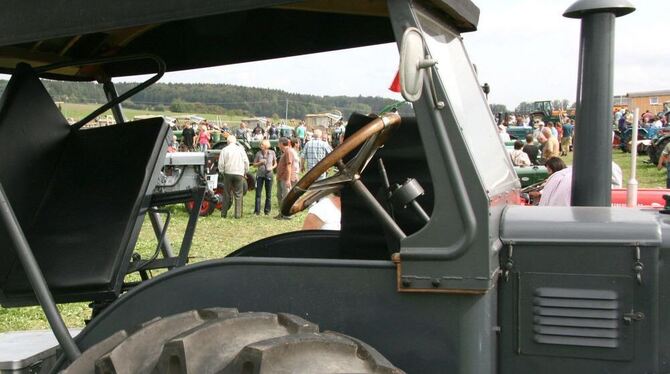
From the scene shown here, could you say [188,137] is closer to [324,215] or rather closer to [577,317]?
[324,215]

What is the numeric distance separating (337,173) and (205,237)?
9596 mm

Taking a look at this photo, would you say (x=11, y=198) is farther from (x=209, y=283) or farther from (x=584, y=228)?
(x=584, y=228)

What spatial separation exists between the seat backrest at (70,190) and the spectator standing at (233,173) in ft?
37.7

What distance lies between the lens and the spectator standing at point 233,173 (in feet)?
48.9

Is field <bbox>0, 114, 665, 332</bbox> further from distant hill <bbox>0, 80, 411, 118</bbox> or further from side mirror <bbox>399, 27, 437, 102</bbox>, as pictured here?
side mirror <bbox>399, 27, 437, 102</bbox>

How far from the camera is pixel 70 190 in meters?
3.21

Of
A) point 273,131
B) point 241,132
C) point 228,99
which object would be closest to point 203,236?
point 228,99

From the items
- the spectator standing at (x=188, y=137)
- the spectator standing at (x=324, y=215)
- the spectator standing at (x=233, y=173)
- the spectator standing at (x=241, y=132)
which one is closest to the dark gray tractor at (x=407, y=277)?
the spectator standing at (x=324, y=215)

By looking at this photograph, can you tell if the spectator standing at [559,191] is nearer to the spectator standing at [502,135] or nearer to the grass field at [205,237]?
the spectator standing at [502,135]

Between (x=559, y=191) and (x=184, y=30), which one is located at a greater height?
(x=184, y=30)

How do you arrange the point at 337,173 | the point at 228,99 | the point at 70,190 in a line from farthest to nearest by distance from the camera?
1. the point at 228,99
2. the point at 70,190
3. the point at 337,173

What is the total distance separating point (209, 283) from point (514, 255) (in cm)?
101

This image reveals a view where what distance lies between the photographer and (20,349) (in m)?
3.49

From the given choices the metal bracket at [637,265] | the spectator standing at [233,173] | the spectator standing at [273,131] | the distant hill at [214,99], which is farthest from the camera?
the spectator standing at [273,131]
